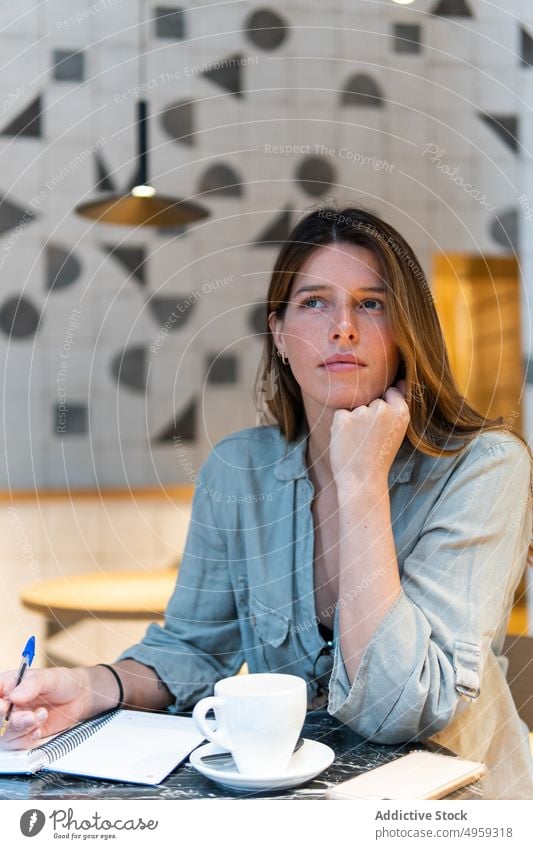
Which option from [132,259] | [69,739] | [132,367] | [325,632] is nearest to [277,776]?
[69,739]

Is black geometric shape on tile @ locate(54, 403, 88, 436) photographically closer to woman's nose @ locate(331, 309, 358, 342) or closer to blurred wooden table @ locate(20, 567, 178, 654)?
blurred wooden table @ locate(20, 567, 178, 654)

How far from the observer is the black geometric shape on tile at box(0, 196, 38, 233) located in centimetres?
121

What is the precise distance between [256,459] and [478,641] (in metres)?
0.29

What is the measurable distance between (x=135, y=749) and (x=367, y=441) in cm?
27

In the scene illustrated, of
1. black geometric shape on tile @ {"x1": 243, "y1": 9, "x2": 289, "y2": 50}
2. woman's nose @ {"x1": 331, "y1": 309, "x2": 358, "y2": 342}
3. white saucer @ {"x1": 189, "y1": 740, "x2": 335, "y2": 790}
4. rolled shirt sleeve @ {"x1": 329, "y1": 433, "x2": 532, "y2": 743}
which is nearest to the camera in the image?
white saucer @ {"x1": 189, "y1": 740, "x2": 335, "y2": 790}

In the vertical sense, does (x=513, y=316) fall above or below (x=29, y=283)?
below

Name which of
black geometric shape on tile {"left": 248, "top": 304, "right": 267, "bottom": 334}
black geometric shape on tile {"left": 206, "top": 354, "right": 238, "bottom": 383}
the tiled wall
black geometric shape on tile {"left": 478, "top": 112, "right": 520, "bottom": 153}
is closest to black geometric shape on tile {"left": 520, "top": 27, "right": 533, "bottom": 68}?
the tiled wall

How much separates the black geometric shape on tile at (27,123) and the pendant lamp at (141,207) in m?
0.14

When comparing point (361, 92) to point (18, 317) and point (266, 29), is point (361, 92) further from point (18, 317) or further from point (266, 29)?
point (18, 317)

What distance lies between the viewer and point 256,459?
30.9 inches

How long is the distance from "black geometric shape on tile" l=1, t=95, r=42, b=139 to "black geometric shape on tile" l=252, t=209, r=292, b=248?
1.26 ft

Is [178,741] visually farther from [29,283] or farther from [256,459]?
[29,283]

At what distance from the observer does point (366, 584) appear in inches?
22.2

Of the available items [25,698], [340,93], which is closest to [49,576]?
[25,698]
